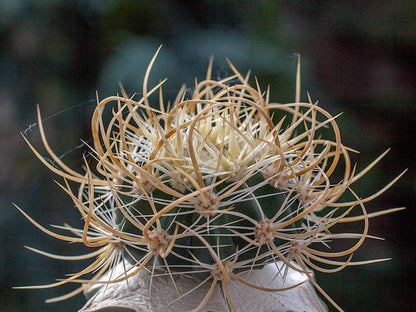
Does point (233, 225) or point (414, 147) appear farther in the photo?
point (414, 147)

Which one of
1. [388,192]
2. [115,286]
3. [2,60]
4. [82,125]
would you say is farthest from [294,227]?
[2,60]

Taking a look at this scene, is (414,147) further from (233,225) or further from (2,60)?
(2,60)

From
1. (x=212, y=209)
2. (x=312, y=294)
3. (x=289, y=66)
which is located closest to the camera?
(x=212, y=209)

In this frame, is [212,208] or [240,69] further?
[240,69]

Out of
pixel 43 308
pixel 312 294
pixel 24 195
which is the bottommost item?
pixel 43 308

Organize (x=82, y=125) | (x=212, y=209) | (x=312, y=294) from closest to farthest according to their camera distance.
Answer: (x=212, y=209) < (x=312, y=294) < (x=82, y=125)

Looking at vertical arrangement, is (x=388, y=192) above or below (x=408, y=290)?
above

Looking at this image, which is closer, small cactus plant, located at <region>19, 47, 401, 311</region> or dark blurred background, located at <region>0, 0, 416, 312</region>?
small cactus plant, located at <region>19, 47, 401, 311</region>

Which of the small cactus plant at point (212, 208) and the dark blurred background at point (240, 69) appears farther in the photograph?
the dark blurred background at point (240, 69)
